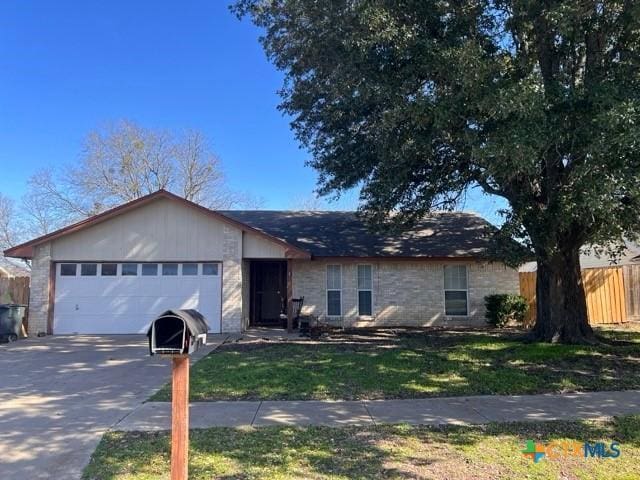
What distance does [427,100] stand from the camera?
899 cm

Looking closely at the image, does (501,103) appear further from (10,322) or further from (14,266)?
(14,266)

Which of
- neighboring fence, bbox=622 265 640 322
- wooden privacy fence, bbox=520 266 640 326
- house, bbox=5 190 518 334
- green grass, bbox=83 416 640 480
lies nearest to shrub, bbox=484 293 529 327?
wooden privacy fence, bbox=520 266 640 326

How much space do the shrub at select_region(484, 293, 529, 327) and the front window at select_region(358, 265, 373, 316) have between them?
4.18 meters

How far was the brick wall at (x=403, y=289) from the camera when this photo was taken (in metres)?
17.7

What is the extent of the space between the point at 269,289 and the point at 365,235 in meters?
4.30

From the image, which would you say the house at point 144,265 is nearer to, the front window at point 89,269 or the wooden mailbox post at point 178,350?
the front window at point 89,269

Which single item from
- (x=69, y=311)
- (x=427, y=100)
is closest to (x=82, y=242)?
(x=69, y=311)

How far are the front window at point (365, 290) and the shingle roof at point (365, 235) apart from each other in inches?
30.9

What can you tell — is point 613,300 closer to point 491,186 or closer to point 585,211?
point 491,186

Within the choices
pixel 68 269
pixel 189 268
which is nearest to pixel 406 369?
pixel 189 268

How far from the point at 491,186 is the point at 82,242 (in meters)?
12.8

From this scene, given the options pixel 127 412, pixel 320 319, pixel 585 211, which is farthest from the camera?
pixel 320 319

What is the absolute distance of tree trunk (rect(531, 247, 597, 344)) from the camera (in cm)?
1229

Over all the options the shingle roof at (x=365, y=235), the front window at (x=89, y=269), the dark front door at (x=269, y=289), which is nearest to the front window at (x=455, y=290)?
the shingle roof at (x=365, y=235)
